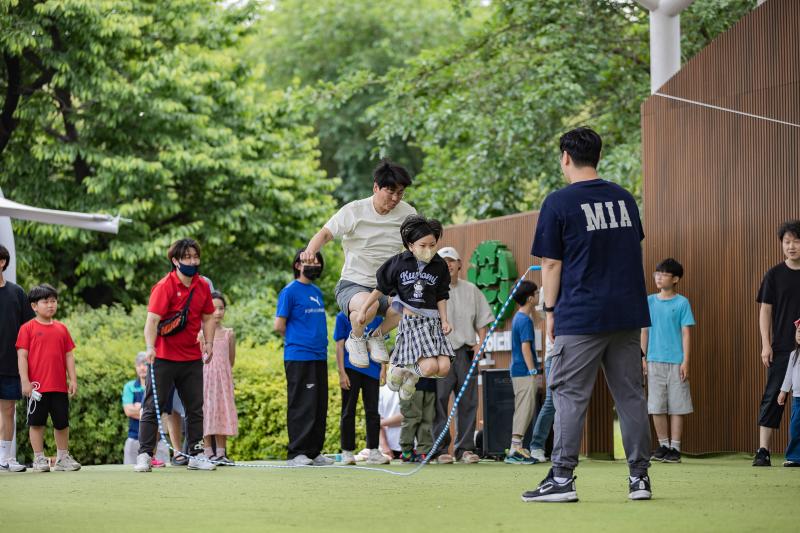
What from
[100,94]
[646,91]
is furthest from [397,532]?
[100,94]

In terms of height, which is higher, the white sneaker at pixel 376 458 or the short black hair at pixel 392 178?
the short black hair at pixel 392 178

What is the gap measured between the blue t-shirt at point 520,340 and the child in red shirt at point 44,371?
12.8ft

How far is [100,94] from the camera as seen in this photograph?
21641 millimetres

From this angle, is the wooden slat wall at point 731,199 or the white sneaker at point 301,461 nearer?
the white sneaker at point 301,461

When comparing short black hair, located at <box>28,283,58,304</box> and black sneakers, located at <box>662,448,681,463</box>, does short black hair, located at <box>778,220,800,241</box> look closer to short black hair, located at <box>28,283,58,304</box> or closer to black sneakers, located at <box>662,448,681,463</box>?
black sneakers, located at <box>662,448,681,463</box>

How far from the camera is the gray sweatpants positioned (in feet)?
19.8

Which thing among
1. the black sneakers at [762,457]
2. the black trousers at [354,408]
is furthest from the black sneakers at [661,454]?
→ the black trousers at [354,408]

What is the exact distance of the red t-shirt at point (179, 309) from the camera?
917 centimetres

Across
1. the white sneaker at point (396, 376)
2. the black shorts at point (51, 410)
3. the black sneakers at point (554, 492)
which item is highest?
the white sneaker at point (396, 376)

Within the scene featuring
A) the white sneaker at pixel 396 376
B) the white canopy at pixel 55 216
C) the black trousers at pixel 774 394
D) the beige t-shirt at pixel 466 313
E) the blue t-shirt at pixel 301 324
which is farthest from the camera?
the white canopy at pixel 55 216

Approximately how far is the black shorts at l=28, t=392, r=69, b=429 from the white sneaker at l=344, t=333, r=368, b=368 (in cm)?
254

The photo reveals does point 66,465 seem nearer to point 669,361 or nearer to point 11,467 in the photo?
point 11,467

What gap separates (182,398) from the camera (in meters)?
9.36

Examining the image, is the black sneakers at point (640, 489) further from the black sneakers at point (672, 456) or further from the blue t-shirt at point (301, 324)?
the blue t-shirt at point (301, 324)
